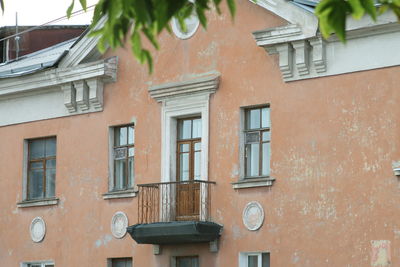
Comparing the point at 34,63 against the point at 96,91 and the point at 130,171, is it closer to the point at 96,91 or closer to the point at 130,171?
the point at 96,91

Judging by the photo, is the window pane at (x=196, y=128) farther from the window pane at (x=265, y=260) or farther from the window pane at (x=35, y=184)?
the window pane at (x=35, y=184)

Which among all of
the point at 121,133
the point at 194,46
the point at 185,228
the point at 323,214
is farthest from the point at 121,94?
the point at 323,214

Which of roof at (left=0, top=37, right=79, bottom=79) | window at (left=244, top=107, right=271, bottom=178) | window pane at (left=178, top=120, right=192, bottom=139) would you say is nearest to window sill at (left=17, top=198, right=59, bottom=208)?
roof at (left=0, top=37, right=79, bottom=79)

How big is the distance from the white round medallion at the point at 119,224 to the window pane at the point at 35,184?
266 centimetres

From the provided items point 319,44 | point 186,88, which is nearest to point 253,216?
point 186,88

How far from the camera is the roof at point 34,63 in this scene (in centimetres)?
2414

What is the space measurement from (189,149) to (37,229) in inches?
182

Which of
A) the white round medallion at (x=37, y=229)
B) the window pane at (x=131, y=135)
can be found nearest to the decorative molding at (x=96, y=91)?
the window pane at (x=131, y=135)

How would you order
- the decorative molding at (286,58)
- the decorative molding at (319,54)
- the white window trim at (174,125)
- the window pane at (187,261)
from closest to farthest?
the decorative molding at (319,54), the decorative molding at (286,58), the white window trim at (174,125), the window pane at (187,261)

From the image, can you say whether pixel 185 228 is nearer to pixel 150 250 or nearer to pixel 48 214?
pixel 150 250

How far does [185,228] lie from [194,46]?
3.50 m

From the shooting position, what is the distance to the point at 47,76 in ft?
78.3

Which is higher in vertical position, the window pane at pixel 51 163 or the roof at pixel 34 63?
the roof at pixel 34 63

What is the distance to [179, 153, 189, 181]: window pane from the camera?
21703 millimetres
